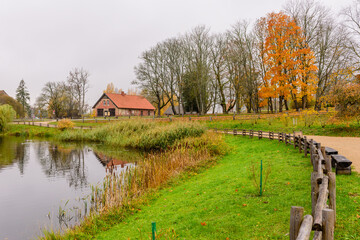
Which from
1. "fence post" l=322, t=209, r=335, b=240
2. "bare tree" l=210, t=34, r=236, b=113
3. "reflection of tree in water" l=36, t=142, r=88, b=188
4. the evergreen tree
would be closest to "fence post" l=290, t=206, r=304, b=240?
"fence post" l=322, t=209, r=335, b=240

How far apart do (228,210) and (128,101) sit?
196 ft

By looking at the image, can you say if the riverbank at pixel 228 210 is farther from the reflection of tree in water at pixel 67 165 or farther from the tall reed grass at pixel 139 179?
the reflection of tree in water at pixel 67 165

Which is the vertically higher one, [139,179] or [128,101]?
[128,101]

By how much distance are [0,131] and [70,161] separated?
29.7 metres

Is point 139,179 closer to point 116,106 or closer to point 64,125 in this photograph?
point 64,125

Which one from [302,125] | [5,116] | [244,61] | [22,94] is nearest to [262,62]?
[244,61]

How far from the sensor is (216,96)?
49.5 meters

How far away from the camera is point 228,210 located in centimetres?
709

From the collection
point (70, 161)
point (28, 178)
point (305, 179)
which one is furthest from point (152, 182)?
point (70, 161)

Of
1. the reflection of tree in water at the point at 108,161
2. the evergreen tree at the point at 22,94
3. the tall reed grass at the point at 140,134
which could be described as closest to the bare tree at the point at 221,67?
the tall reed grass at the point at 140,134

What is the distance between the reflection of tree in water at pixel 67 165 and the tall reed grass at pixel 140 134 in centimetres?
484

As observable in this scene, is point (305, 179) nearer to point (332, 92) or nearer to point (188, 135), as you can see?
point (188, 135)

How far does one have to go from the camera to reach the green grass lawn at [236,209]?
18.4 ft

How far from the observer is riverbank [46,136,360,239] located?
5680 mm
